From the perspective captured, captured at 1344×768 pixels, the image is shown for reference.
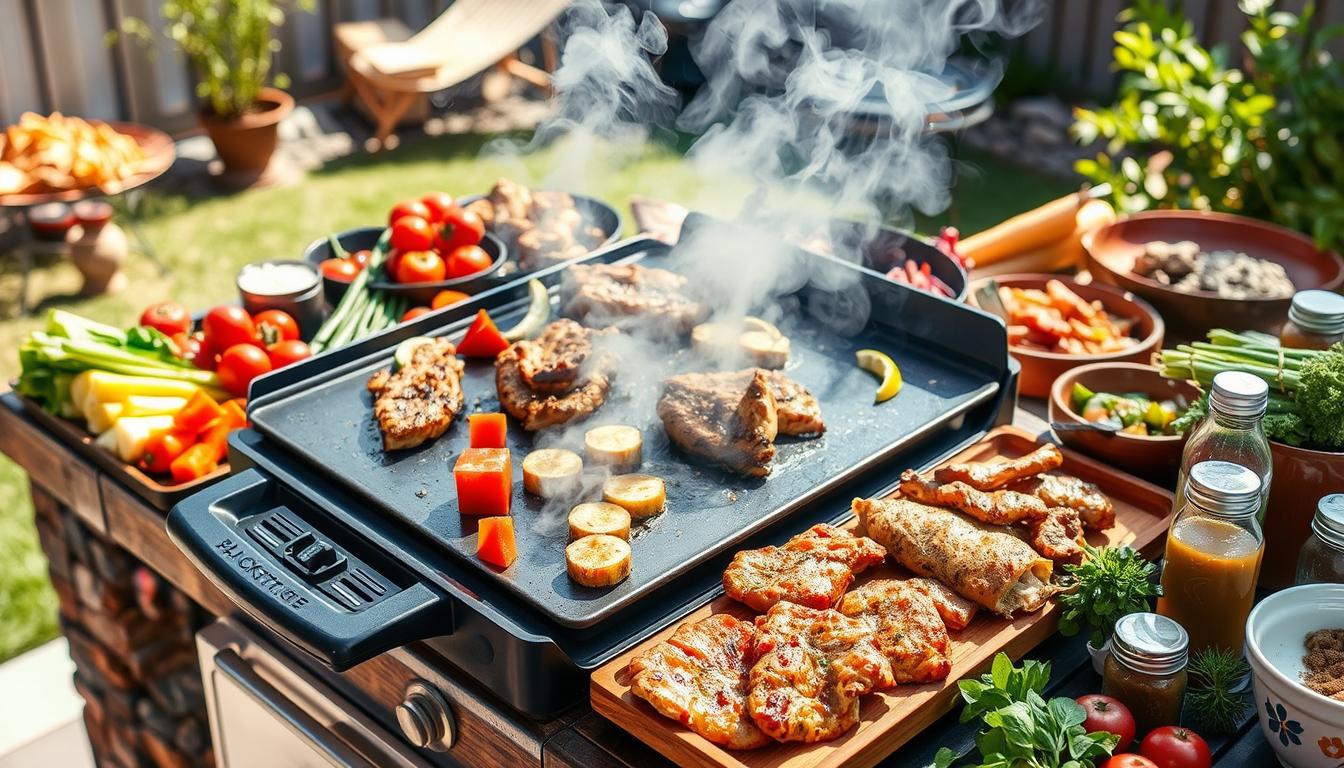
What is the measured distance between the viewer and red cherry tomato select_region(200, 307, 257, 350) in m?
3.24

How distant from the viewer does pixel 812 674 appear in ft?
6.51

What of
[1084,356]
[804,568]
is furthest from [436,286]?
[1084,356]

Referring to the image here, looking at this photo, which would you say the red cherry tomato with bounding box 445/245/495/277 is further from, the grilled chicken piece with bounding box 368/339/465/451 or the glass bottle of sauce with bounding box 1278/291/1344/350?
the glass bottle of sauce with bounding box 1278/291/1344/350

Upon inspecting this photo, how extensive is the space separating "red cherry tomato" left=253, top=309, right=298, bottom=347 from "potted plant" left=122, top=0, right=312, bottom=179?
18.0ft

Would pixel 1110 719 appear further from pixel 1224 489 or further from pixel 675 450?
pixel 675 450

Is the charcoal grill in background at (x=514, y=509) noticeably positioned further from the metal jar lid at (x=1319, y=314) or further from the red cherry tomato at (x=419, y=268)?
the metal jar lid at (x=1319, y=314)

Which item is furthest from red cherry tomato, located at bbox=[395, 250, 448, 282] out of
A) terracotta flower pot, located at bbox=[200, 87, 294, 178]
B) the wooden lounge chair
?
the wooden lounge chair

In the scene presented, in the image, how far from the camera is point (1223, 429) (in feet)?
7.20

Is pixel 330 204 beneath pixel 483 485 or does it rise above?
beneath

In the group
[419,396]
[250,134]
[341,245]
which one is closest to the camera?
[419,396]

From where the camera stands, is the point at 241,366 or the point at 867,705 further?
the point at 241,366

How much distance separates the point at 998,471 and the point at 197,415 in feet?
6.36

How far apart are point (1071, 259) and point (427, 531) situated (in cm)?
273

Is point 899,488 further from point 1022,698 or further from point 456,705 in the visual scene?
point 456,705
